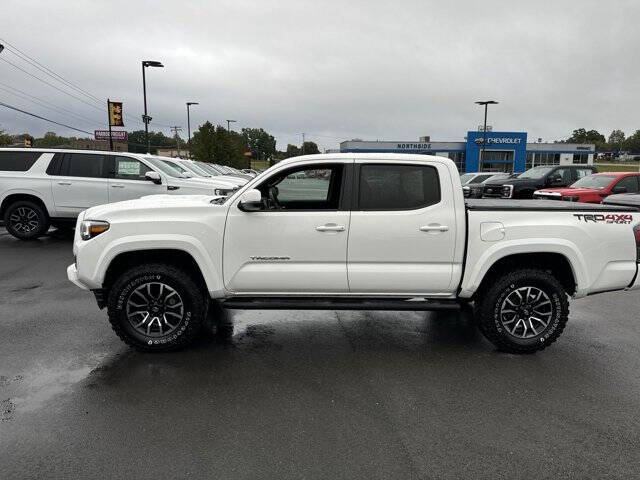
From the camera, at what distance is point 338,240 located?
417 cm

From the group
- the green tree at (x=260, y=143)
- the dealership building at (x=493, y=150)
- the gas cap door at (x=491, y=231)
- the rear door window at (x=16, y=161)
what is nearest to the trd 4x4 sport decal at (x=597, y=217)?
the gas cap door at (x=491, y=231)

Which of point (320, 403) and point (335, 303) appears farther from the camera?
point (335, 303)

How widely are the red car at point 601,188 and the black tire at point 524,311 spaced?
31.2 ft

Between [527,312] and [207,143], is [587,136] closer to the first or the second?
[207,143]

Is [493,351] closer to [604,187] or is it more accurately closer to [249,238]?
[249,238]

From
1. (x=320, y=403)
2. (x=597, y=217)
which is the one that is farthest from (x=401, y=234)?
(x=597, y=217)

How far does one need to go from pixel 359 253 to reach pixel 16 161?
9.27m

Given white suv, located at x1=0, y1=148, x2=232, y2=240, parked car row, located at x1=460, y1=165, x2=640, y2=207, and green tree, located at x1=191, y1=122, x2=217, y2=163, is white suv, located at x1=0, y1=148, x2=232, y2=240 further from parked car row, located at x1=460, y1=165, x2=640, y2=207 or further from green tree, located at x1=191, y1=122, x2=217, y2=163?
green tree, located at x1=191, y1=122, x2=217, y2=163

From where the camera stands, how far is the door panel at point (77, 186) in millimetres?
10031

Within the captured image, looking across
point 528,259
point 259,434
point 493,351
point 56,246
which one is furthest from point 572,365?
point 56,246

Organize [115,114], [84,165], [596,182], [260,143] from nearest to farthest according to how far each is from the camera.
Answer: [84,165] < [596,182] < [115,114] < [260,143]

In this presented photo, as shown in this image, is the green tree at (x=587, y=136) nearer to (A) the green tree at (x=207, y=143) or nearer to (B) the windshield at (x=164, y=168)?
(A) the green tree at (x=207, y=143)

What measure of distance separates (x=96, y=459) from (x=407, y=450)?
1.90 m

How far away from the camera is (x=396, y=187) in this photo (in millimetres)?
4293
